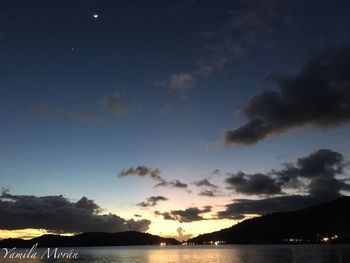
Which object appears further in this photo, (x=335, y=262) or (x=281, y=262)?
(x=281, y=262)

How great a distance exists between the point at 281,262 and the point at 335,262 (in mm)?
24941

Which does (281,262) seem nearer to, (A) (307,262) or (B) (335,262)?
(A) (307,262)

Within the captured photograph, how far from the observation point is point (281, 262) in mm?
193000

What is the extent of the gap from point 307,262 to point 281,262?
12012 millimetres

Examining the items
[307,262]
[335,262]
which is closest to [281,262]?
[307,262]

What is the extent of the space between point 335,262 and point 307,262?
1328cm

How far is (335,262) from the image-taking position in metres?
180

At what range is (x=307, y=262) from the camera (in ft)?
618
